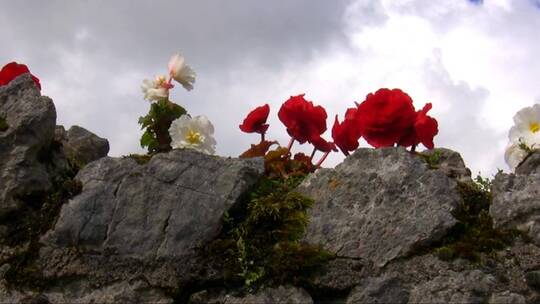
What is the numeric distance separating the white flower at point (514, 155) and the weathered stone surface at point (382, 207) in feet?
1.86

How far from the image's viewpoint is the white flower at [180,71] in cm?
448

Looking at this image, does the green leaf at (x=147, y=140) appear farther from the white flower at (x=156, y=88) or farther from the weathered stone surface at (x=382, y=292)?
the weathered stone surface at (x=382, y=292)

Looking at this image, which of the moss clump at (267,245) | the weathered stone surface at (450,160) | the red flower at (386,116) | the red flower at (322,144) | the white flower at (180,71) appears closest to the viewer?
the moss clump at (267,245)

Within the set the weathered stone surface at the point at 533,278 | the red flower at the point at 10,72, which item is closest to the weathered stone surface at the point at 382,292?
the weathered stone surface at the point at 533,278

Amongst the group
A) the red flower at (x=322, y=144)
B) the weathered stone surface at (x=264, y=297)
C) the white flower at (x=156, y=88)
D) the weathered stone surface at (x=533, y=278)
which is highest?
the white flower at (x=156, y=88)

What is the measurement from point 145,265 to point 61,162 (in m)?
0.88

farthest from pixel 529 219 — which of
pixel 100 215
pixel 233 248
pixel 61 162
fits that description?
pixel 61 162

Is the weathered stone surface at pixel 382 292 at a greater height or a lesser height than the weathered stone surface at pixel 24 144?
lesser

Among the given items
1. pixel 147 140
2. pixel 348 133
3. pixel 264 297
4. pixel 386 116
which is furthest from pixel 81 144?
pixel 386 116

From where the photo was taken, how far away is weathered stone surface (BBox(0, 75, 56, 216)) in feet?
11.8

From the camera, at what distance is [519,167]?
12.5 ft

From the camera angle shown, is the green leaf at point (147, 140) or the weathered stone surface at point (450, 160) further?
the green leaf at point (147, 140)

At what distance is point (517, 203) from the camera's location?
11.4ft

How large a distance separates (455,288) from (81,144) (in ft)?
7.43
